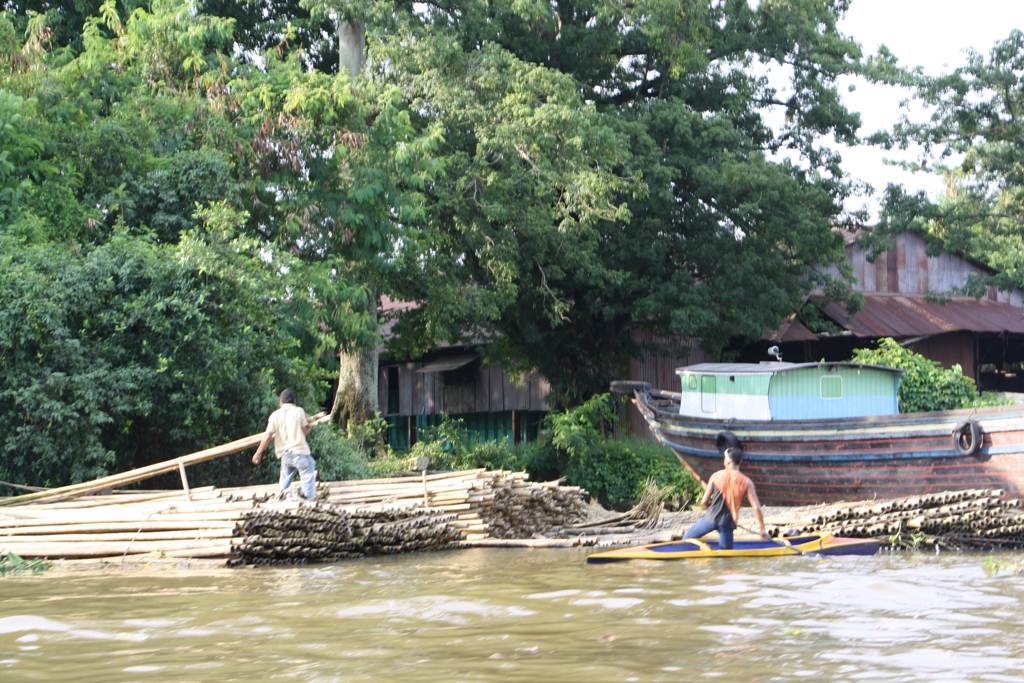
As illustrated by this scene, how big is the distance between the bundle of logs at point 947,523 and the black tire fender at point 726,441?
15.8ft

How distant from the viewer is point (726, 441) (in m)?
19.9

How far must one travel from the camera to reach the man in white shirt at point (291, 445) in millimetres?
13820

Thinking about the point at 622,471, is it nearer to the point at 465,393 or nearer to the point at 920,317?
the point at 465,393

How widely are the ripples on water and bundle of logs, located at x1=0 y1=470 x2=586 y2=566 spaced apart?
495 millimetres

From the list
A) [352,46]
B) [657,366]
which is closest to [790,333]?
[657,366]

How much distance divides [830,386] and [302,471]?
1061cm

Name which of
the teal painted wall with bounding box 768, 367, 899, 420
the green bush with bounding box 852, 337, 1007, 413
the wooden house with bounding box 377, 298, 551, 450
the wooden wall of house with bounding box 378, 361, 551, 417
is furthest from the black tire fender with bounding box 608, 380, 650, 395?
the wooden house with bounding box 377, 298, 551, 450

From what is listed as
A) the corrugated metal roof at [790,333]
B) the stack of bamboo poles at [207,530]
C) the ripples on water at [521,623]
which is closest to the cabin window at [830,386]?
the corrugated metal roof at [790,333]

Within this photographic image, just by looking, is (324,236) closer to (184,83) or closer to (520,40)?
(184,83)

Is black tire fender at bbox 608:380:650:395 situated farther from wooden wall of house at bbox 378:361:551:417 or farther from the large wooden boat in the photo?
wooden wall of house at bbox 378:361:551:417

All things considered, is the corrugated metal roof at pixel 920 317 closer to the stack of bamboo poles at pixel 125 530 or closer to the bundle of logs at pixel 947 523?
the bundle of logs at pixel 947 523

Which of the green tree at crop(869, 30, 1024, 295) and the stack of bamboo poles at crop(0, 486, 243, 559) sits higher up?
the green tree at crop(869, 30, 1024, 295)

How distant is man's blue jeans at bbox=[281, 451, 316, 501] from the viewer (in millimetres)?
13815

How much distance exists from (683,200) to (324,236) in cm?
1015
